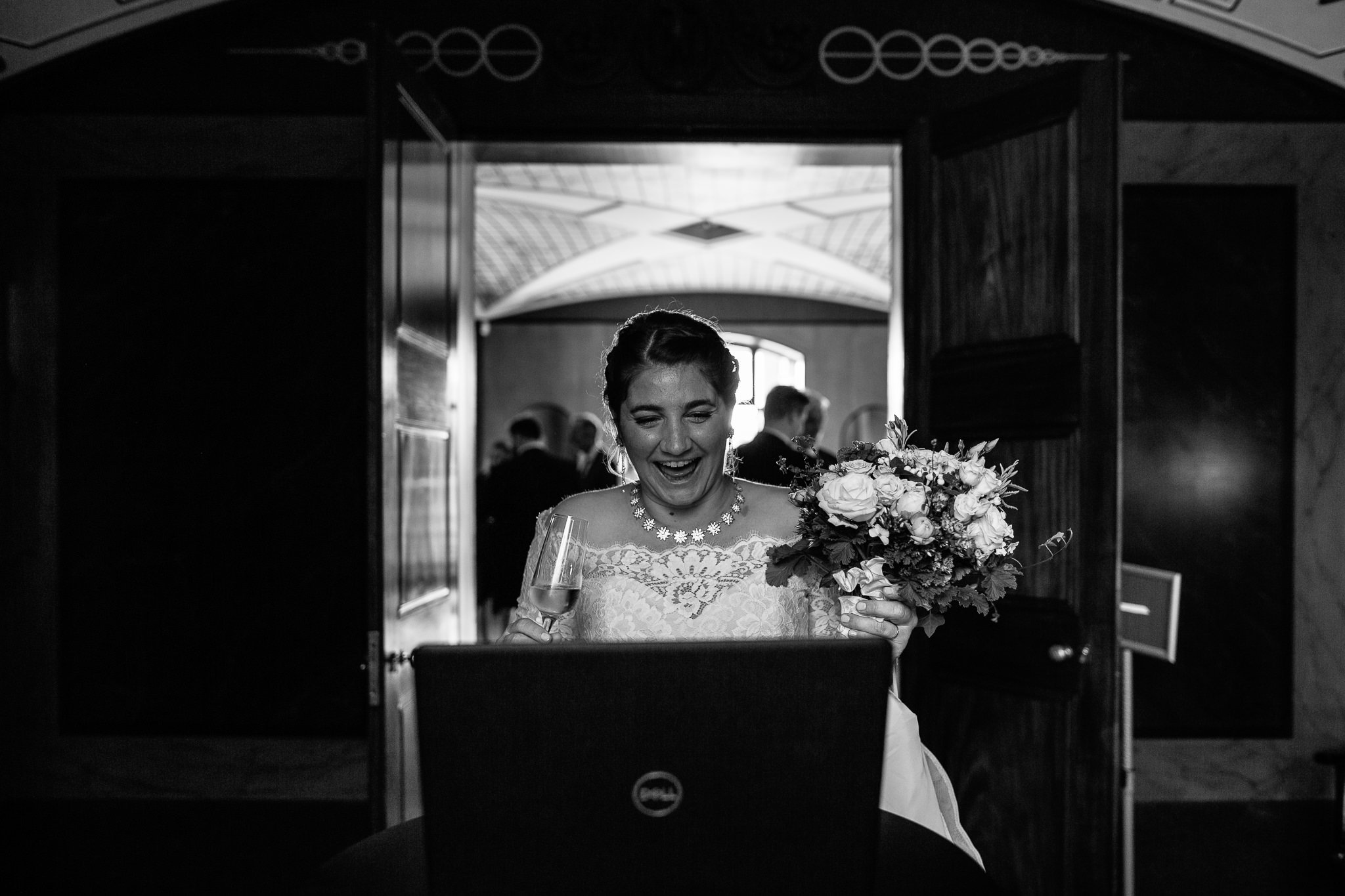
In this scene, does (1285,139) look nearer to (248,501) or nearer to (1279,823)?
(1279,823)

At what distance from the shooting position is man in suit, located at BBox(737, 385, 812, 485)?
4.19m

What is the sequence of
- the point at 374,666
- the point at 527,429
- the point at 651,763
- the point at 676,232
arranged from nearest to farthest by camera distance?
the point at 651,763
the point at 374,666
the point at 527,429
the point at 676,232

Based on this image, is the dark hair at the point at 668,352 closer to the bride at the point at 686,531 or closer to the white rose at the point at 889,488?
the bride at the point at 686,531

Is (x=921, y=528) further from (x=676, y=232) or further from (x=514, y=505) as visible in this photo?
(x=676, y=232)

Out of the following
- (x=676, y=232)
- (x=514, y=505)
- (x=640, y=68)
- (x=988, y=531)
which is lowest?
(x=514, y=505)

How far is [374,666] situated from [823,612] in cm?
130

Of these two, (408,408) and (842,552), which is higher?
(408,408)

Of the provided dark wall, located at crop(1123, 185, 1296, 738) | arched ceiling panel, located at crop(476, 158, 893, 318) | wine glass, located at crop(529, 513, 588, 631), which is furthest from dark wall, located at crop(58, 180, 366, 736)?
arched ceiling panel, located at crop(476, 158, 893, 318)

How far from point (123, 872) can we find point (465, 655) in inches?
147

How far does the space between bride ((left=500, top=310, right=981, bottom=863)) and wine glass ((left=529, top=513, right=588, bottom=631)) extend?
0.38m

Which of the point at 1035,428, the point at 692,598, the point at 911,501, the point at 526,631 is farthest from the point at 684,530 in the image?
the point at 1035,428

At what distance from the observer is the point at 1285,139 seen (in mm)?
3994

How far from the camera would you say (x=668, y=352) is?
1968 mm

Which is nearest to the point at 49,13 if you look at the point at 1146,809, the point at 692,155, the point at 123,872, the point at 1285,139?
the point at 692,155
